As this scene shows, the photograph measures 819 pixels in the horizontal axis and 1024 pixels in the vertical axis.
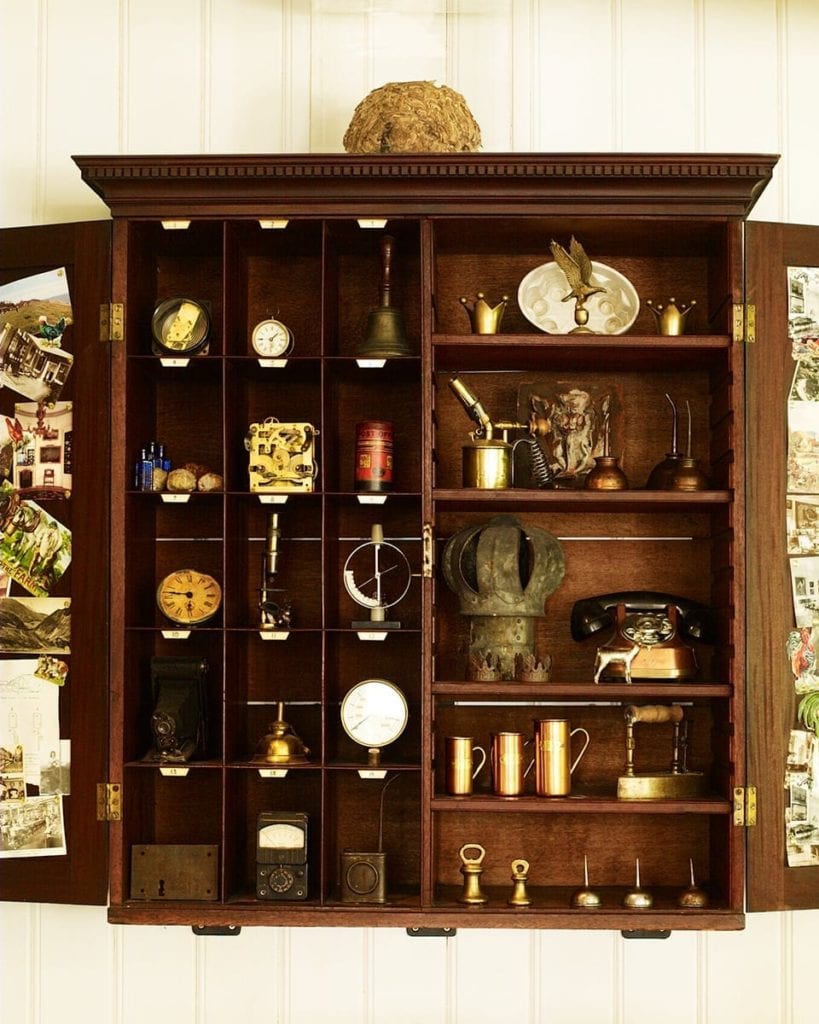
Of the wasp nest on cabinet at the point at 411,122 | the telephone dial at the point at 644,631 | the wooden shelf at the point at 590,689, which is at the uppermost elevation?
the wasp nest on cabinet at the point at 411,122

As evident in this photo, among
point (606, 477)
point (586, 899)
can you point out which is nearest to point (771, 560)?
point (606, 477)

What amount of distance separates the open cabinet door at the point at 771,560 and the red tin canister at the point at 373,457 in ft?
2.91

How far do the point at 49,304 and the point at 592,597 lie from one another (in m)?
1.58

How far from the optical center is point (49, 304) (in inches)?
126

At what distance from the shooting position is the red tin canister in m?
3.16

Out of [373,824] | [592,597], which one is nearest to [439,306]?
[592,597]

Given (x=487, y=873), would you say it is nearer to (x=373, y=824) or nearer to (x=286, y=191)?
(x=373, y=824)

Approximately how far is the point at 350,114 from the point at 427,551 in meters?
1.30

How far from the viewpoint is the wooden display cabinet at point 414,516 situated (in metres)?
3.01

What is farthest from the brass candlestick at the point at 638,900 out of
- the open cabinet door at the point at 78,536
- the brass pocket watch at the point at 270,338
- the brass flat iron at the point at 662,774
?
the brass pocket watch at the point at 270,338

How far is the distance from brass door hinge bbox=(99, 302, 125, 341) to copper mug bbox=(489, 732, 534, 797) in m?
1.35

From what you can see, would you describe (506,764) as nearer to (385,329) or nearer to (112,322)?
(385,329)

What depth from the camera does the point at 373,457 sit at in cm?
316

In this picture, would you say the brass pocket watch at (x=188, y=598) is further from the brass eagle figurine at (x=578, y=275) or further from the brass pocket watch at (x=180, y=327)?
the brass eagle figurine at (x=578, y=275)
